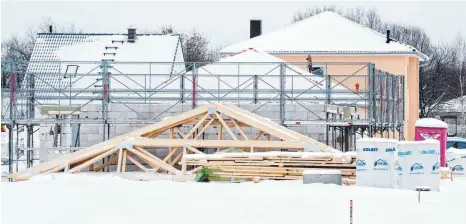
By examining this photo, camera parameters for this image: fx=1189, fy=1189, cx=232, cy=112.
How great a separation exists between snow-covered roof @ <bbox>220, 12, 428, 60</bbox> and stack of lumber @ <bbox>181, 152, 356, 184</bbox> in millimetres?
31018

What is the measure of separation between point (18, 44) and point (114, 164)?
65.5m

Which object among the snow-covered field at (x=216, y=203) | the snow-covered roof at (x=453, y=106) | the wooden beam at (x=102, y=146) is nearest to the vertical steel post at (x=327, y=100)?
the wooden beam at (x=102, y=146)

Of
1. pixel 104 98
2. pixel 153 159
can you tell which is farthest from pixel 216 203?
pixel 104 98

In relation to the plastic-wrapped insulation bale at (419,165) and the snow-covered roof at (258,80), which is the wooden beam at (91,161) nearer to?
the snow-covered roof at (258,80)

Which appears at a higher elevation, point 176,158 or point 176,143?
point 176,143

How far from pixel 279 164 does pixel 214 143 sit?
2599 mm

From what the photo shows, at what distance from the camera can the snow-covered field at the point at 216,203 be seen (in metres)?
19.9

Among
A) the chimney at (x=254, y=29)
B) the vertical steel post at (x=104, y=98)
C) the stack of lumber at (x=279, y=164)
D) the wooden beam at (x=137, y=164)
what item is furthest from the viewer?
the chimney at (x=254, y=29)

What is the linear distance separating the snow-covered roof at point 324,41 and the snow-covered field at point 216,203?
3270 centimetres

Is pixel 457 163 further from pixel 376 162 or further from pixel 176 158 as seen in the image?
pixel 376 162

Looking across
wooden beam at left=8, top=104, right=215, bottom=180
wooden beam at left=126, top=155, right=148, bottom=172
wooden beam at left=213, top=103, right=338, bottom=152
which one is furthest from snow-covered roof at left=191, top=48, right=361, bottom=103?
wooden beam at left=126, top=155, right=148, bottom=172

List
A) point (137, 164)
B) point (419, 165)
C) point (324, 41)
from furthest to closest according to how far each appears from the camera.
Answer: point (324, 41), point (137, 164), point (419, 165)

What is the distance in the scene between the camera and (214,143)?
2966 centimetres

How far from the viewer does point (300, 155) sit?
2755 centimetres
